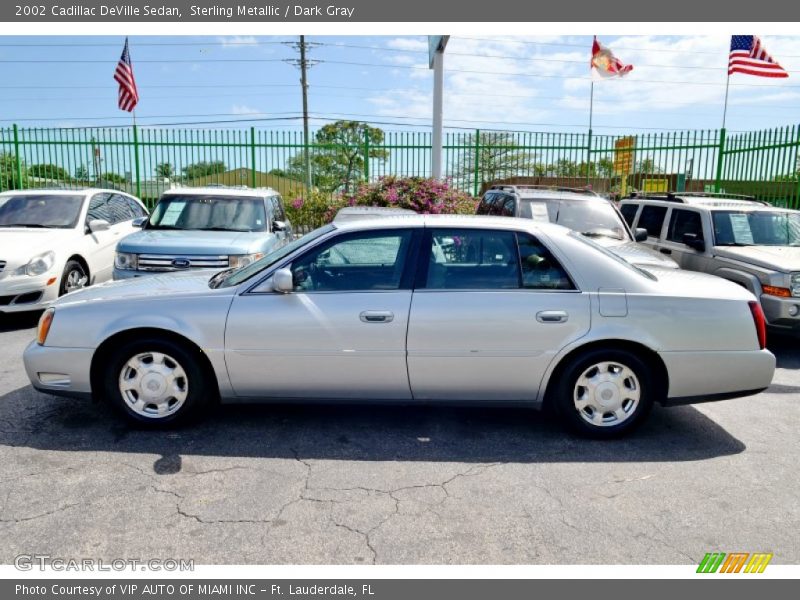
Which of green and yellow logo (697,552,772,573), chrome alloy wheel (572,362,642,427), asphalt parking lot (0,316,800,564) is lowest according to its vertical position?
green and yellow logo (697,552,772,573)

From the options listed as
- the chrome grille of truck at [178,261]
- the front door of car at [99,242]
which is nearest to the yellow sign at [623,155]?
the chrome grille of truck at [178,261]

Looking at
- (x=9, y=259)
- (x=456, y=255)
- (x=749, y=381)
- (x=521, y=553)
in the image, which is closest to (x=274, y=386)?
(x=456, y=255)

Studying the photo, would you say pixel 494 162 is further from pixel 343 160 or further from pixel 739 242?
pixel 739 242

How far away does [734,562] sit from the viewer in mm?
3004

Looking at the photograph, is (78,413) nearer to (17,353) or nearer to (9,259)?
(17,353)

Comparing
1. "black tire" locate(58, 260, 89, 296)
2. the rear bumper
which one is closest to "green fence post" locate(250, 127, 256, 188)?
"black tire" locate(58, 260, 89, 296)

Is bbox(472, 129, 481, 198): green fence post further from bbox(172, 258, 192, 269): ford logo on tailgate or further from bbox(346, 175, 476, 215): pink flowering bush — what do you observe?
bbox(172, 258, 192, 269): ford logo on tailgate

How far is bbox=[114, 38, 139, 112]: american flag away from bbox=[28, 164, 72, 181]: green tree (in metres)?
2.34

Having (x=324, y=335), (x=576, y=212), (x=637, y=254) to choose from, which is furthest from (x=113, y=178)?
(x=324, y=335)

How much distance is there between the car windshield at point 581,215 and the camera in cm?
852

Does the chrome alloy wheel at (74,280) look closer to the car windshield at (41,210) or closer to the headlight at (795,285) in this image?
the car windshield at (41,210)

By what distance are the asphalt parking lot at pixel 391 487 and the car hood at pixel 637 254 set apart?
82.2 inches

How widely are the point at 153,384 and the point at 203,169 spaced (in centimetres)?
1158

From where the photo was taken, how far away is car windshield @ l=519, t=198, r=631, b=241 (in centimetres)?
852
